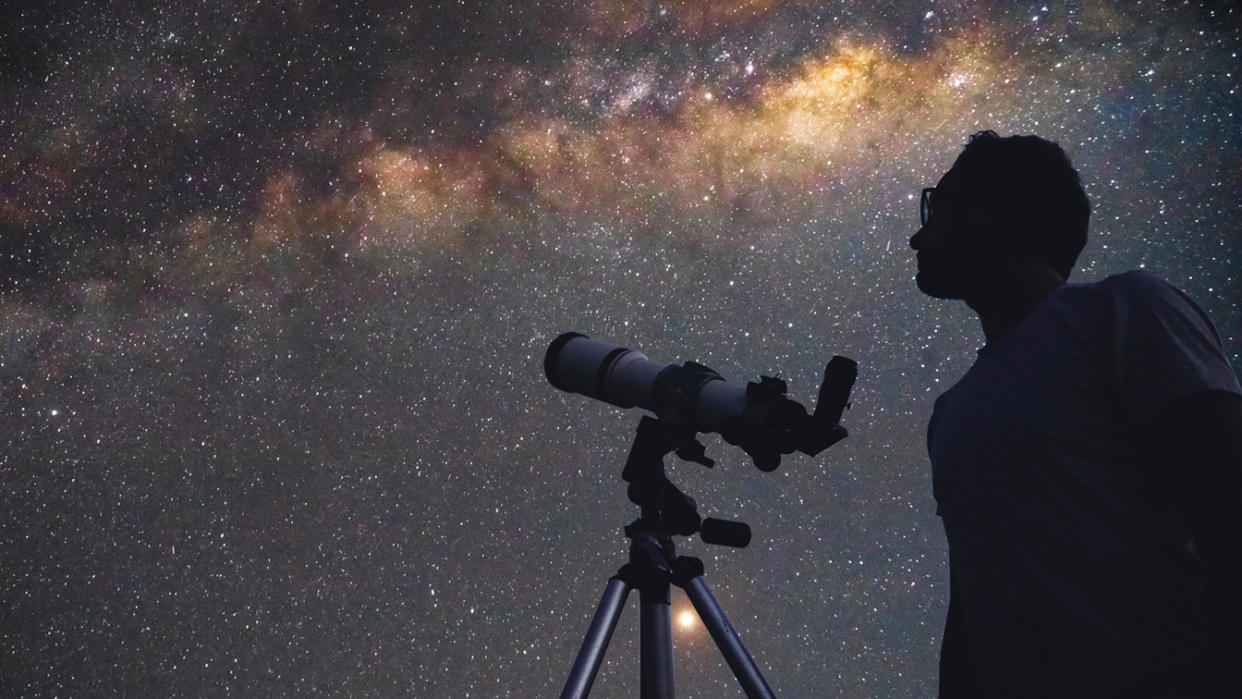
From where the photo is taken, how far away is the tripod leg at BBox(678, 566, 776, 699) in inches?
70.9

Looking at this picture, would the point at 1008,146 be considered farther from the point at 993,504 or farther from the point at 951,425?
the point at 993,504

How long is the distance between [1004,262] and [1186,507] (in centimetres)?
72

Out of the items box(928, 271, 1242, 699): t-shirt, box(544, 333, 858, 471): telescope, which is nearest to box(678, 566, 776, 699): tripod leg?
box(544, 333, 858, 471): telescope

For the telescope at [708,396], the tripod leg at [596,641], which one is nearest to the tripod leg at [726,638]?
the tripod leg at [596,641]

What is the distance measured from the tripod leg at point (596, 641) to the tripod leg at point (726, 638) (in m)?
0.17

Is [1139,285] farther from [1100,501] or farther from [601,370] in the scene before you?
[601,370]

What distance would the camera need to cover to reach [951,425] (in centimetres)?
151

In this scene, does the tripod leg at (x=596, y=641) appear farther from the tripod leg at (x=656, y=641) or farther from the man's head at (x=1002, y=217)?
the man's head at (x=1002, y=217)

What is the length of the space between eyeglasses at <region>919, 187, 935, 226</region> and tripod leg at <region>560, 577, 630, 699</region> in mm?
1141

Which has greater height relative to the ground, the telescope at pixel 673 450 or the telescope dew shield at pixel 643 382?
the telescope dew shield at pixel 643 382

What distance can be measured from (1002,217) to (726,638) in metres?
1.15

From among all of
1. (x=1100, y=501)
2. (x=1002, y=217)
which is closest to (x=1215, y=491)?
(x=1100, y=501)

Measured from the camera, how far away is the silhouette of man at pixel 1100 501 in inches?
41.5

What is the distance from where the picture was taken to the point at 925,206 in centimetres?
186
